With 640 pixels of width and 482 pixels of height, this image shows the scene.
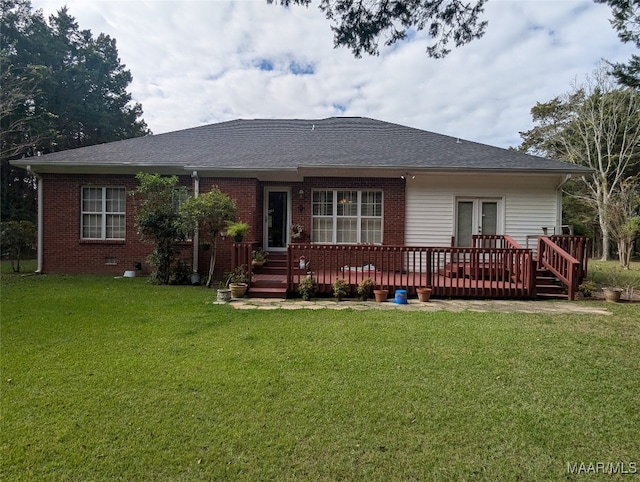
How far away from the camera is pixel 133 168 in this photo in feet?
31.2

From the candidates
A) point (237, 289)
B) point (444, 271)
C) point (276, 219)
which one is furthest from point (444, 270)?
point (276, 219)

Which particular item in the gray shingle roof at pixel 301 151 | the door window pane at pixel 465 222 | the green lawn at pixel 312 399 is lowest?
the green lawn at pixel 312 399

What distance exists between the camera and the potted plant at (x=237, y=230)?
811 cm

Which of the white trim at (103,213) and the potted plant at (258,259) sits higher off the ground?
the white trim at (103,213)

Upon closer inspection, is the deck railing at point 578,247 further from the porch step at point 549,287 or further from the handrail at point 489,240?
the handrail at point 489,240

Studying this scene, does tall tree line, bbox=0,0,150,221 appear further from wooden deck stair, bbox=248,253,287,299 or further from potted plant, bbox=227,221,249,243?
wooden deck stair, bbox=248,253,287,299

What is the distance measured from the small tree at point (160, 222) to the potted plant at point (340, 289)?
400 cm

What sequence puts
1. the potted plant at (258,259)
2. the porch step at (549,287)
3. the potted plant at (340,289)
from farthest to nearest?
the potted plant at (258,259) < the porch step at (549,287) < the potted plant at (340,289)

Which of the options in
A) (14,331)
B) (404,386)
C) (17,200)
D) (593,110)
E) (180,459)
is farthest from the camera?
(593,110)

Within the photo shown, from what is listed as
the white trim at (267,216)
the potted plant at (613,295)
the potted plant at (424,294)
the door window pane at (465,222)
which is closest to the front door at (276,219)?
the white trim at (267,216)

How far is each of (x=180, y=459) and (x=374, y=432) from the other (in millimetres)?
1335

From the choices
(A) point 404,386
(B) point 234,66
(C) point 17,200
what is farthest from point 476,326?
(C) point 17,200

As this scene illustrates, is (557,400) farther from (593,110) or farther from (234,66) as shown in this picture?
(593,110)

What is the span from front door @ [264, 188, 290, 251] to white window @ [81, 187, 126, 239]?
4242 millimetres
